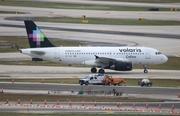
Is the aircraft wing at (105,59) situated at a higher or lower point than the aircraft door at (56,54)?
lower

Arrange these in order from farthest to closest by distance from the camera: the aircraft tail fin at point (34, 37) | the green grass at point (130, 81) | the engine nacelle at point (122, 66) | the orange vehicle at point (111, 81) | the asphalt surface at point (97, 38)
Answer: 1. the aircraft tail fin at point (34, 37)
2. the engine nacelle at point (122, 66)
3. the green grass at point (130, 81)
4. the orange vehicle at point (111, 81)
5. the asphalt surface at point (97, 38)

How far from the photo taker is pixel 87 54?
87.2 meters

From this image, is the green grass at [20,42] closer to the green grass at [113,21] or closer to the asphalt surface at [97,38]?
the asphalt surface at [97,38]

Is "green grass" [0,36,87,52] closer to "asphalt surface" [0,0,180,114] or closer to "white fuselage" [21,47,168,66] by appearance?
"asphalt surface" [0,0,180,114]

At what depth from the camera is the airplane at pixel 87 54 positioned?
86250 millimetres

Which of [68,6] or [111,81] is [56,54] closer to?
[111,81]

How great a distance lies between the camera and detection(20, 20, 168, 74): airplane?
86.2 meters

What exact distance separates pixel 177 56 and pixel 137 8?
75515 mm

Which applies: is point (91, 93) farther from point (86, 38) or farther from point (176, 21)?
point (176, 21)

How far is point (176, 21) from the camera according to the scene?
496 feet

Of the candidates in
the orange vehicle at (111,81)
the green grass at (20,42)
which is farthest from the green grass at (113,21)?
the orange vehicle at (111,81)

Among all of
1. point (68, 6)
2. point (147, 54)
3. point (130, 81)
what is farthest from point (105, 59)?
point (68, 6)

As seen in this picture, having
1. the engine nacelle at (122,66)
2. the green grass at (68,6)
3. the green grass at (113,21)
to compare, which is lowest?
the engine nacelle at (122,66)

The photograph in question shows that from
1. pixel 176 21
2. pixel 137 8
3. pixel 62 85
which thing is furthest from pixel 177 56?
pixel 137 8
